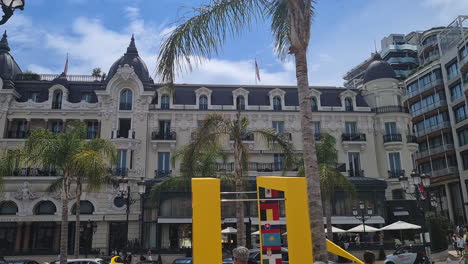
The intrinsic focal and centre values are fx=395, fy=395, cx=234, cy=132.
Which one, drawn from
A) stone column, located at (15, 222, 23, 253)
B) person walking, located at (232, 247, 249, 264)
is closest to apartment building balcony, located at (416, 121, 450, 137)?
stone column, located at (15, 222, 23, 253)

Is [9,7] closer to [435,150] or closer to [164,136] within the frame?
[164,136]

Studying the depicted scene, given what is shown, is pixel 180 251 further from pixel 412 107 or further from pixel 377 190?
pixel 412 107

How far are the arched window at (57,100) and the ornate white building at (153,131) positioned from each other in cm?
10

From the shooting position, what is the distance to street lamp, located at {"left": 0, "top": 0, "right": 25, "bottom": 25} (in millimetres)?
7035

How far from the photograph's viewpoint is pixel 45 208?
34562mm

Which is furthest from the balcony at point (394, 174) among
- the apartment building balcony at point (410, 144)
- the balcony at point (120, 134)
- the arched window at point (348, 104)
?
the balcony at point (120, 134)

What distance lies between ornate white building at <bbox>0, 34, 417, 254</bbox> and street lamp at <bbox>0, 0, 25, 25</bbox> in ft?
89.1

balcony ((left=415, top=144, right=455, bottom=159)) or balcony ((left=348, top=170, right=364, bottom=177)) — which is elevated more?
balcony ((left=415, top=144, right=455, bottom=159))

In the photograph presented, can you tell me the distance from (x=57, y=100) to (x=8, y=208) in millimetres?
10772

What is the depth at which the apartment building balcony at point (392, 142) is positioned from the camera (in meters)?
38.8

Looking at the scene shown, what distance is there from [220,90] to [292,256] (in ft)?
109

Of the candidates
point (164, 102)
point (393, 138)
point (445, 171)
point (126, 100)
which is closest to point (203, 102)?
point (164, 102)

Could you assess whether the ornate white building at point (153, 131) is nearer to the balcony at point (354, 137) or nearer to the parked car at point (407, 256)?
the balcony at point (354, 137)

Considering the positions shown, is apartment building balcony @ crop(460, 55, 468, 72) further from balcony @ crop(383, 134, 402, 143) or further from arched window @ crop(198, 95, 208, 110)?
arched window @ crop(198, 95, 208, 110)
